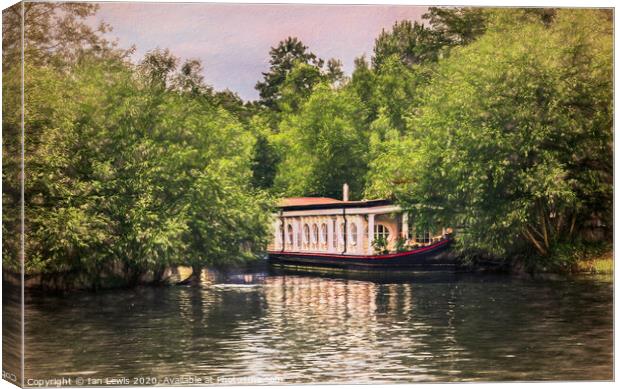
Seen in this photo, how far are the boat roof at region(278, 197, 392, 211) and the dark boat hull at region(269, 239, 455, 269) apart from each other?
0.51 meters

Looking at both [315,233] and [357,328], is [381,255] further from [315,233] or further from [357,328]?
[357,328]

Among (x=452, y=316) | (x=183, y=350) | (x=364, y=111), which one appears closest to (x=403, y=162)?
(x=364, y=111)

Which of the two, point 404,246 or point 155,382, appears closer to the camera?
point 155,382

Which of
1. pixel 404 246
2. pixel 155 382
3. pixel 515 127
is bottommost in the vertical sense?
pixel 155 382

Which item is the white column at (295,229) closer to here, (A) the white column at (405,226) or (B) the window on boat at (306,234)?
(B) the window on boat at (306,234)

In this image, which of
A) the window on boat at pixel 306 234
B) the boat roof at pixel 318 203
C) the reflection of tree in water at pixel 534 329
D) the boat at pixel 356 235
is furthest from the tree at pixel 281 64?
the reflection of tree in water at pixel 534 329

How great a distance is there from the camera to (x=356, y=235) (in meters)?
15.6

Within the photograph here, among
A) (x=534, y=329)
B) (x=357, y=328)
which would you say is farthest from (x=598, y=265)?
(x=357, y=328)

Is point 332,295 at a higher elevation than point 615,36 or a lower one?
lower

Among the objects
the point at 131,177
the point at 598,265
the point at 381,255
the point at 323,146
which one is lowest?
the point at 598,265

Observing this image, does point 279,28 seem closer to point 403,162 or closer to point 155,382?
point 403,162

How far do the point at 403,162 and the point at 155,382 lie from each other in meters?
3.71

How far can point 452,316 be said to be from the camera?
49.1ft

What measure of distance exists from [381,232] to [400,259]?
362mm
